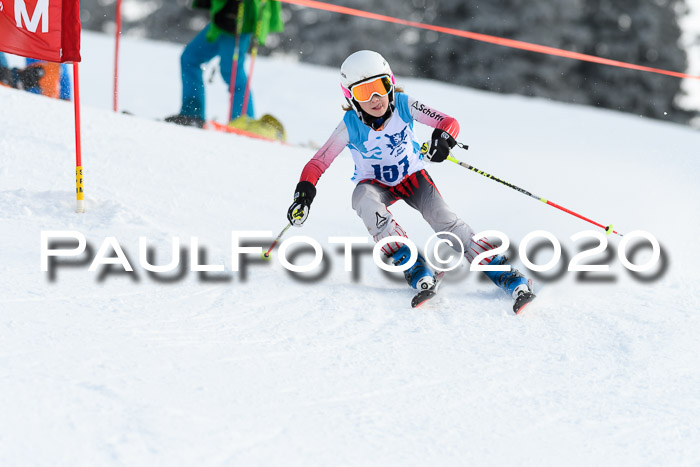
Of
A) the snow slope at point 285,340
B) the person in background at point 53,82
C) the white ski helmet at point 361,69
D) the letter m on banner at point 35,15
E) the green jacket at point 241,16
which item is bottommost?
the snow slope at point 285,340

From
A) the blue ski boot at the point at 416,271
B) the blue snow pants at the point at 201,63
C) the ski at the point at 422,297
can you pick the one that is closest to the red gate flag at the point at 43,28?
the blue ski boot at the point at 416,271

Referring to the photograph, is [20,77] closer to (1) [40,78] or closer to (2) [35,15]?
(1) [40,78]

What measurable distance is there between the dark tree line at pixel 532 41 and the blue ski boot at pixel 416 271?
1653 cm

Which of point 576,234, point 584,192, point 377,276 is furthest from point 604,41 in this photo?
point 377,276

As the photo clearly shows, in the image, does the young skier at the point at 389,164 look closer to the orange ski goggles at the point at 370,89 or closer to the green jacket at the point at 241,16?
the orange ski goggles at the point at 370,89

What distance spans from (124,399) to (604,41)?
20836mm

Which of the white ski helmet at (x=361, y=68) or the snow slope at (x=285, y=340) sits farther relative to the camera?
the white ski helmet at (x=361, y=68)

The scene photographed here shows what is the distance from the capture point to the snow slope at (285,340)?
2398 mm

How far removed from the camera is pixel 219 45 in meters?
7.02

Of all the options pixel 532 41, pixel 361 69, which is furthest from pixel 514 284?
pixel 532 41

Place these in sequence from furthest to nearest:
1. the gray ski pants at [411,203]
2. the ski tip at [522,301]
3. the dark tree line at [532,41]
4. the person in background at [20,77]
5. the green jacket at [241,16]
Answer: the dark tree line at [532,41], the green jacket at [241,16], the person in background at [20,77], the gray ski pants at [411,203], the ski tip at [522,301]

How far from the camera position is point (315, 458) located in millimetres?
2311

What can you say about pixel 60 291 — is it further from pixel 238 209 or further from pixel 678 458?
pixel 678 458

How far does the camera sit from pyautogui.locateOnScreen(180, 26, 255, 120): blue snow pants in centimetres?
691
